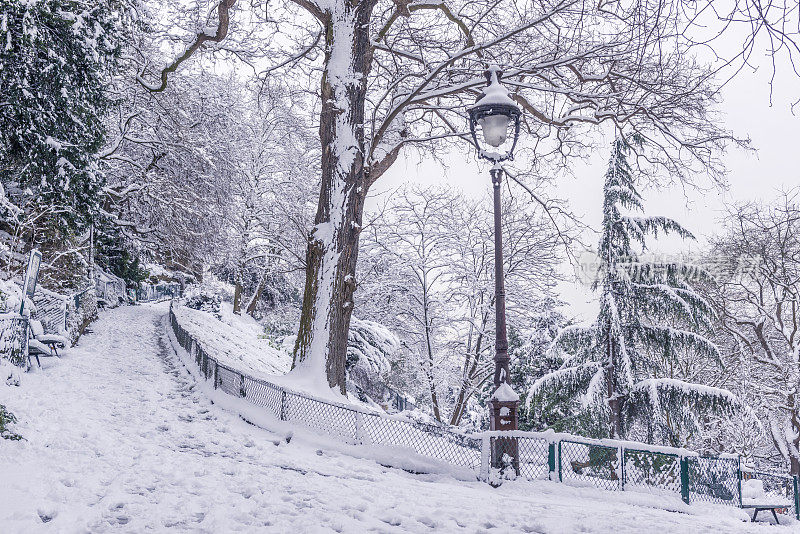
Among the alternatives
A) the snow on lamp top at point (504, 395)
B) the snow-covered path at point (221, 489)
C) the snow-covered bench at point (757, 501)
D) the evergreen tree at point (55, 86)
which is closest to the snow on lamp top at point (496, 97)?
the snow on lamp top at point (504, 395)

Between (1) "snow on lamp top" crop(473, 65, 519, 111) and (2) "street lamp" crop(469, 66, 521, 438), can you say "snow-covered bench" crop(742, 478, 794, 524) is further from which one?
(1) "snow on lamp top" crop(473, 65, 519, 111)

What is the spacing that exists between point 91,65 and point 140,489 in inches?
430

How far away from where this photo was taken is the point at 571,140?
14.0 meters

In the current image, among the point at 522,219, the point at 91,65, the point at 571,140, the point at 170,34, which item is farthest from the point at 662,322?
the point at 91,65

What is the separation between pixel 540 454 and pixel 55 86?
12.4 meters

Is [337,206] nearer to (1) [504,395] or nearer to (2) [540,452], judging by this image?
(1) [504,395]

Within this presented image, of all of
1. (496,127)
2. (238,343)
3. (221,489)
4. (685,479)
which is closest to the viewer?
(221,489)

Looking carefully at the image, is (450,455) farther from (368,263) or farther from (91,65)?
(368,263)

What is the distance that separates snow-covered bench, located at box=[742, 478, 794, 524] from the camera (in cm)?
1084

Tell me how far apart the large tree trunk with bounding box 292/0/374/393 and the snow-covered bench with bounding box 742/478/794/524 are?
335 inches

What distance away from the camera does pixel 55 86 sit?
12148 millimetres

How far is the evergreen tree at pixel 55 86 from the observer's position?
11.0m

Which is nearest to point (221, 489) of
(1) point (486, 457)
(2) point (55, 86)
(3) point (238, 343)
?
(1) point (486, 457)

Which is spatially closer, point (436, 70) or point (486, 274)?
point (436, 70)
